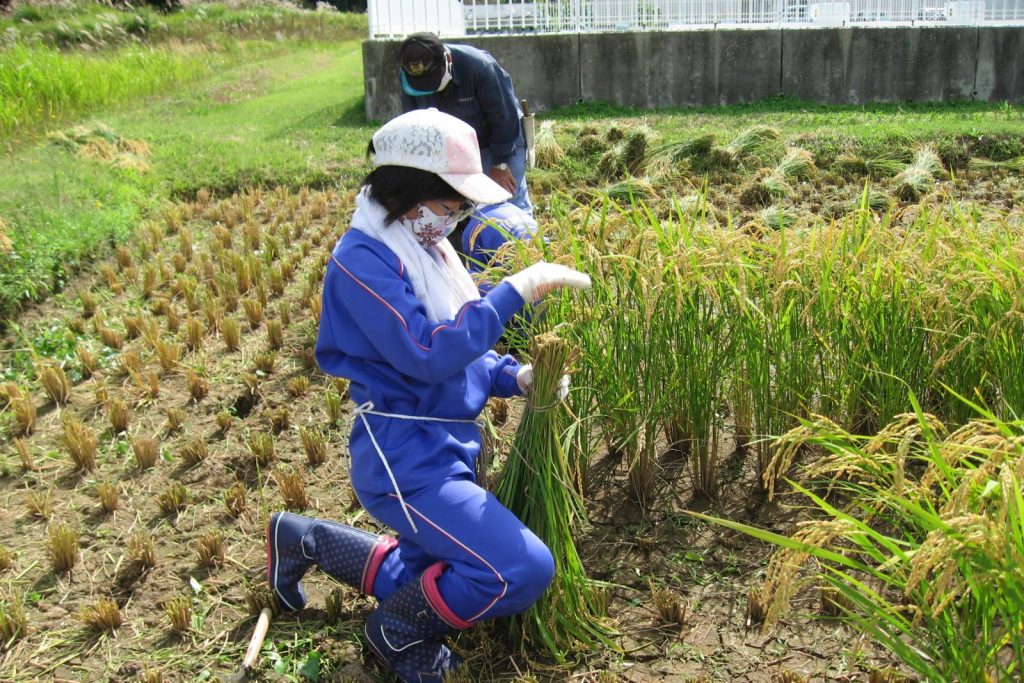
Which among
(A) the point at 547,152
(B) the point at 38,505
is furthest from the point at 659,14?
(B) the point at 38,505

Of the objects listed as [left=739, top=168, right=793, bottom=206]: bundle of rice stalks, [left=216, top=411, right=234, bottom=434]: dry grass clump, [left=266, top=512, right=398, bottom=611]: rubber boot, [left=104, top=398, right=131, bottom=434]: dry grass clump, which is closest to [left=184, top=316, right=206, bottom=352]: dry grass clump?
[left=104, top=398, right=131, bottom=434]: dry grass clump

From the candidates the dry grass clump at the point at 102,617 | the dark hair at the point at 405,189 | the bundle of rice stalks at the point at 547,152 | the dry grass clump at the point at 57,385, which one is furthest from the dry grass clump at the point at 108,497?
the bundle of rice stalks at the point at 547,152

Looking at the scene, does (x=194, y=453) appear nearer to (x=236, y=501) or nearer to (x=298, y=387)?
(x=236, y=501)

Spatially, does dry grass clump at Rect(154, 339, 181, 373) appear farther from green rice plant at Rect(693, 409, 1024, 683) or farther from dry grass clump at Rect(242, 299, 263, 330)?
green rice plant at Rect(693, 409, 1024, 683)

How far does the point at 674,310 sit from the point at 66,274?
155 inches

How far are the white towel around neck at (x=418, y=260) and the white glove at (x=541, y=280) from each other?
0.68 ft

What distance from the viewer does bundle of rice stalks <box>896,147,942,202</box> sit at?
6.36 meters

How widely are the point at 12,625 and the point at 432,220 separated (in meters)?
1.63

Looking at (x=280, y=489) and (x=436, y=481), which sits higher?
(x=436, y=481)

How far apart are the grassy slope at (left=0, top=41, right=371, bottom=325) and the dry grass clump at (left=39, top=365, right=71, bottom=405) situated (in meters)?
1.01

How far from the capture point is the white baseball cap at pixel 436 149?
7.79ft

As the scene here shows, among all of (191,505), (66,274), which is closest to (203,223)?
(66,274)

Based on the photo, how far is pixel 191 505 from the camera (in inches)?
134

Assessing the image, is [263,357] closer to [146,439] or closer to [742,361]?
[146,439]
